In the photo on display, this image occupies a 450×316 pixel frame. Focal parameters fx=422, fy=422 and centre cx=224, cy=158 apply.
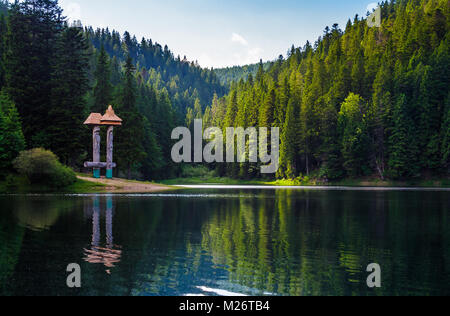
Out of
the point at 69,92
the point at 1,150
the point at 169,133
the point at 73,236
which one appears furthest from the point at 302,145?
the point at 73,236

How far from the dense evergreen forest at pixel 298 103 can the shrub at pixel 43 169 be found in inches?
110

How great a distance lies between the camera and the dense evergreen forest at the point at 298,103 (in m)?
60.2

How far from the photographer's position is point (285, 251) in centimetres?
1680

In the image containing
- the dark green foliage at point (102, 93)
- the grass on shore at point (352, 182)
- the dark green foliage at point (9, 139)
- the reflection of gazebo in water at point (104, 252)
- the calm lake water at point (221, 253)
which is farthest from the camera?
the grass on shore at point (352, 182)

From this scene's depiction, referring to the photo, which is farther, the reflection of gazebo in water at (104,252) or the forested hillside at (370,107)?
the forested hillside at (370,107)

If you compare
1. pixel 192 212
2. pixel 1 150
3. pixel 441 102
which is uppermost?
pixel 441 102

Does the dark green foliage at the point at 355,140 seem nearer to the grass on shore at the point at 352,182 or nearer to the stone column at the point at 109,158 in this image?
the grass on shore at the point at 352,182

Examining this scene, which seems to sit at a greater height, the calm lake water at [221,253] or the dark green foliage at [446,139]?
the dark green foliage at [446,139]

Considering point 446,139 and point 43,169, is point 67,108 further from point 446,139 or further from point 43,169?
point 446,139

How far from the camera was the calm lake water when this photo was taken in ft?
39.1

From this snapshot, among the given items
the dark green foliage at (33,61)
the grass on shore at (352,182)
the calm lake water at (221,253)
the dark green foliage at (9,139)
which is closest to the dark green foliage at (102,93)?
the dark green foliage at (33,61)

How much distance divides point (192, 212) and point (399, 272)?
63.2 ft

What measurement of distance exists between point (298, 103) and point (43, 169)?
2860 inches

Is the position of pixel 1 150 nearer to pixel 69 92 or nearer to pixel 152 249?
pixel 69 92
